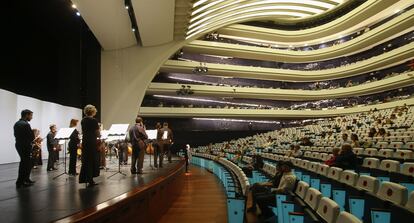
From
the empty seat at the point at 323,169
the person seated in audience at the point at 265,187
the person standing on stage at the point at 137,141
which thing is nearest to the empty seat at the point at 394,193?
the person seated in audience at the point at 265,187

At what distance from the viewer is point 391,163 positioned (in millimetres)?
5637

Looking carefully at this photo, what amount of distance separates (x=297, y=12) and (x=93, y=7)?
25.5 metres

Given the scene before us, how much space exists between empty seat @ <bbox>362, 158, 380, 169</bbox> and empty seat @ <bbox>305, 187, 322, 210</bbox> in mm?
2853

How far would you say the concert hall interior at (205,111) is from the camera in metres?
4.73

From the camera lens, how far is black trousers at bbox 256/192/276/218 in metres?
5.16

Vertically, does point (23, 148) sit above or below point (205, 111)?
below

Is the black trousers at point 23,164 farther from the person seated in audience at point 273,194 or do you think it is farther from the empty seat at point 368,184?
the empty seat at point 368,184

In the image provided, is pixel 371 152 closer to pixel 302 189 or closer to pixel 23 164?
pixel 302 189

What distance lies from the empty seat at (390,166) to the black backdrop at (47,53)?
27.5ft

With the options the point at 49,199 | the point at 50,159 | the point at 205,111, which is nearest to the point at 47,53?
the point at 50,159

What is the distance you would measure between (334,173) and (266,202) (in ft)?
4.36

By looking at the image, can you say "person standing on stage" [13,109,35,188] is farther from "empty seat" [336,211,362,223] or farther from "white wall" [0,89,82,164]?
"white wall" [0,89,82,164]

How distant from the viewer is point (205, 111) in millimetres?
30750

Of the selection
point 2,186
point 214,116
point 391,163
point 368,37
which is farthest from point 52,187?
point 368,37
